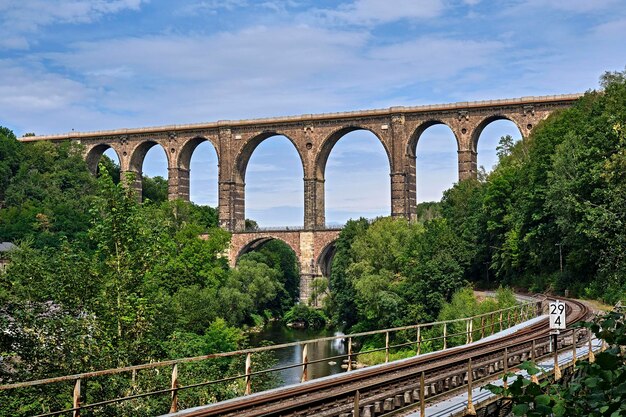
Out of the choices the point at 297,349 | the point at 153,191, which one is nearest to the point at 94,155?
the point at 153,191

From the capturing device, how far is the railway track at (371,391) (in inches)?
329

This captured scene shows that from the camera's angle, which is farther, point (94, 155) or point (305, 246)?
point (94, 155)

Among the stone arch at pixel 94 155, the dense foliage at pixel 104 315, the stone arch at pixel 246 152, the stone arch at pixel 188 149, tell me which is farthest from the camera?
the stone arch at pixel 94 155

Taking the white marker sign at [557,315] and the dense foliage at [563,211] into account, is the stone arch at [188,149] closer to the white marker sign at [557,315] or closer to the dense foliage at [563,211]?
the dense foliage at [563,211]

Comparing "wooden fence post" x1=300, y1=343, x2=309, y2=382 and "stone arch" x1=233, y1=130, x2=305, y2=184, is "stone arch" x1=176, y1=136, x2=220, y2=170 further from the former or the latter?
"wooden fence post" x1=300, y1=343, x2=309, y2=382

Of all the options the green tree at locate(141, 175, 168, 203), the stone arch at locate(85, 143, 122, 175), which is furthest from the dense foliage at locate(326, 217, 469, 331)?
the green tree at locate(141, 175, 168, 203)

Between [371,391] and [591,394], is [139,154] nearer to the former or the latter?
[371,391]

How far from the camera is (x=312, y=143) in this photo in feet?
209

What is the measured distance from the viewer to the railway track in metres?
8.37

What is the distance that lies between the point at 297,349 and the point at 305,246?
1716 cm

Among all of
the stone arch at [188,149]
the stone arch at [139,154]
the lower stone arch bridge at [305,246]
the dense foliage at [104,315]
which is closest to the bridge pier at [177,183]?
the stone arch at [188,149]

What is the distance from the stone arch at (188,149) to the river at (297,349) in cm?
1766

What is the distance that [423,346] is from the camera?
117ft

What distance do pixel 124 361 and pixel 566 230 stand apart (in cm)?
2453
